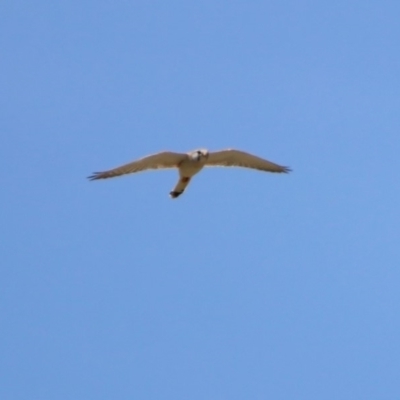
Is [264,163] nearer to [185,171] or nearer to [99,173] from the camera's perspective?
[185,171]

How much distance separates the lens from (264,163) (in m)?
29.2

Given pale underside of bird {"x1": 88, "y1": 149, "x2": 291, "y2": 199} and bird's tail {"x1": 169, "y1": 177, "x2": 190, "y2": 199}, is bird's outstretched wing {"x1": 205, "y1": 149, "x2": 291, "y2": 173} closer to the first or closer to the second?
pale underside of bird {"x1": 88, "y1": 149, "x2": 291, "y2": 199}

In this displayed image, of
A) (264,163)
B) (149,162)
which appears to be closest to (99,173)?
(149,162)

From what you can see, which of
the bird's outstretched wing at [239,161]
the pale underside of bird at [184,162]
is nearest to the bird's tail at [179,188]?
the pale underside of bird at [184,162]

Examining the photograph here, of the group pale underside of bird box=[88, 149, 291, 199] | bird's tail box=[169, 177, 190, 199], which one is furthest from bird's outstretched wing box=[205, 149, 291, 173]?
bird's tail box=[169, 177, 190, 199]

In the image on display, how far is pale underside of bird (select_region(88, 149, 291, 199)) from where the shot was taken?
89.4ft

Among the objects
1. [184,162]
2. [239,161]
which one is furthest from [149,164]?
[239,161]

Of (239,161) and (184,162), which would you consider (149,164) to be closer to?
(184,162)

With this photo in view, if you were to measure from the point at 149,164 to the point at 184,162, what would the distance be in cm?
74

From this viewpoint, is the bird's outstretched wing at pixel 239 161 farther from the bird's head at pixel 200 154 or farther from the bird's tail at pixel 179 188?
the bird's tail at pixel 179 188

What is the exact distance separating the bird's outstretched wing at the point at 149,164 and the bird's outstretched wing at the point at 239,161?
0.80 m

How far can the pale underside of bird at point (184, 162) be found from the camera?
27234 millimetres

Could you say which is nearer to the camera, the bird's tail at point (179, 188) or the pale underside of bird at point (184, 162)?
the pale underside of bird at point (184, 162)

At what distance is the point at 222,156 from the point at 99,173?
2772 mm
